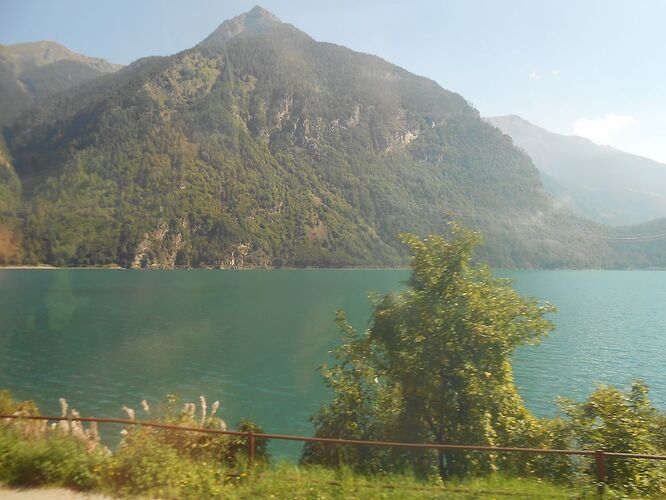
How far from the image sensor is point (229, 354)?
183ft

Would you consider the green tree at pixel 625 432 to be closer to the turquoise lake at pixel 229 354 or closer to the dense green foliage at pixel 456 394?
the dense green foliage at pixel 456 394

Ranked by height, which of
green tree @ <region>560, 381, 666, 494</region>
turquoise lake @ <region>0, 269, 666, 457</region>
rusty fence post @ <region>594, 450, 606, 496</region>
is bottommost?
turquoise lake @ <region>0, 269, 666, 457</region>

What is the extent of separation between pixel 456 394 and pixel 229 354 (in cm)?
4428

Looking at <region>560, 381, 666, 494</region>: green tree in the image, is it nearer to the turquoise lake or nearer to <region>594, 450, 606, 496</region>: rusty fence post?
<region>594, 450, 606, 496</region>: rusty fence post

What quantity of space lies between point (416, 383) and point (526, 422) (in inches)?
168

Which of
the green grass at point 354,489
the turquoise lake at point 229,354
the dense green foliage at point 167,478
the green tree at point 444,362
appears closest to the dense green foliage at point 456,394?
the green tree at point 444,362

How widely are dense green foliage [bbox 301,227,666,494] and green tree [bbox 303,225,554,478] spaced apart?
0.04 meters

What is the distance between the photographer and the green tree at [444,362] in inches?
593

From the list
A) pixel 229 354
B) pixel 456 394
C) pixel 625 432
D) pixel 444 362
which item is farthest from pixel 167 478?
pixel 229 354

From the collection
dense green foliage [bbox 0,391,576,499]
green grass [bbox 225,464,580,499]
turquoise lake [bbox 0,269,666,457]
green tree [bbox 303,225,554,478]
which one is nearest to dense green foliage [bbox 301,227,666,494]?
green tree [bbox 303,225,554,478]

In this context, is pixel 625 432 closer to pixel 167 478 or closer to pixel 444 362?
pixel 444 362

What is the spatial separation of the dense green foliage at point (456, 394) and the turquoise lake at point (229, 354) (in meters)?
9.49

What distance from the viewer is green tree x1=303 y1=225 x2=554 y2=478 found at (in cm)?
1506

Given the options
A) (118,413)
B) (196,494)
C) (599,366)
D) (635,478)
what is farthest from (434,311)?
(599,366)
